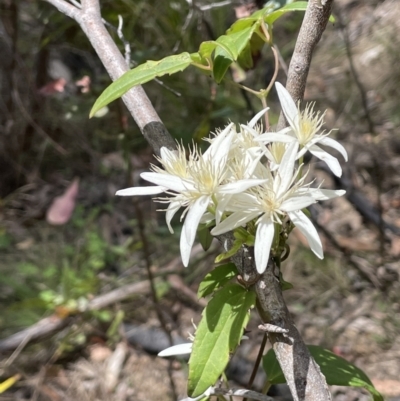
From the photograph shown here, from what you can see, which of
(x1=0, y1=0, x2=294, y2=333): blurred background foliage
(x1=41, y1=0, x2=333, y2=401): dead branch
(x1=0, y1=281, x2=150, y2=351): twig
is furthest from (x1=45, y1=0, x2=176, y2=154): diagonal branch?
(x1=0, y1=281, x2=150, y2=351): twig

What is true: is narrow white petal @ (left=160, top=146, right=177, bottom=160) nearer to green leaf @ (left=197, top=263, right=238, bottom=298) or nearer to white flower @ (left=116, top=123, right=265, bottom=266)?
white flower @ (left=116, top=123, right=265, bottom=266)

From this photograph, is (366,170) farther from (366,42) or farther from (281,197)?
(281,197)

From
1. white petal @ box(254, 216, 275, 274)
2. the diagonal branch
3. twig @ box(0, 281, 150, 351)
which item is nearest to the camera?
white petal @ box(254, 216, 275, 274)

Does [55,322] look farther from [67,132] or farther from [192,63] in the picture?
[192,63]

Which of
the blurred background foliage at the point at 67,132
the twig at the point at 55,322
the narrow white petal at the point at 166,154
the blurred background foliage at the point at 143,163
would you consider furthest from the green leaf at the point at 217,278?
the twig at the point at 55,322

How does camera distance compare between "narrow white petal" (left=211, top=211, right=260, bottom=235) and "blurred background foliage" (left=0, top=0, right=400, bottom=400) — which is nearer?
"narrow white petal" (left=211, top=211, right=260, bottom=235)

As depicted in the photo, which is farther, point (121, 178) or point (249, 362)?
point (121, 178)

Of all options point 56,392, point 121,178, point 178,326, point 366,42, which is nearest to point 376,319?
point 178,326
